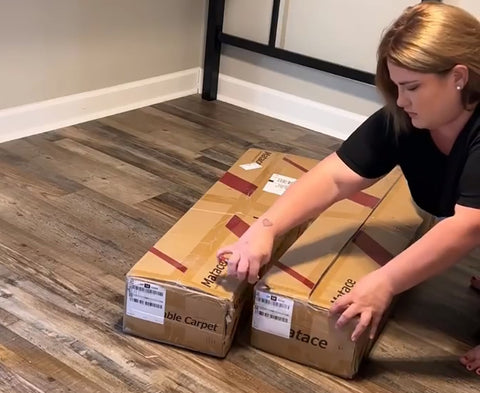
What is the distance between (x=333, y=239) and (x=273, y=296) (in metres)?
0.26

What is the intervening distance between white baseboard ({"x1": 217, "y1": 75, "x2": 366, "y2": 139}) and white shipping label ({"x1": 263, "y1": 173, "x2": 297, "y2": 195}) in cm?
102

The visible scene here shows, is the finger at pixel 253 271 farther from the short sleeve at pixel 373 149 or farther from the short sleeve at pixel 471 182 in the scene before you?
the short sleeve at pixel 471 182

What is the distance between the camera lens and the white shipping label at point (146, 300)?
1.41 meters

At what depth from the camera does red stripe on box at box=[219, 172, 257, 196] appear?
177 centimetres

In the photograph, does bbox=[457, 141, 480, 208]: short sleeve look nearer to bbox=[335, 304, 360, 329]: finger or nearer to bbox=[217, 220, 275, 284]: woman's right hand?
bbox=[335, 304, 360, 329]: finger

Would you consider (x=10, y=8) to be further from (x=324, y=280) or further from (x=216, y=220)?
(x=324, y=280)

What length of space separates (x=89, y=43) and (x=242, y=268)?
1.53 meters

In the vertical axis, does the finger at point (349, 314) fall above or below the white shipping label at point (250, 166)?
above

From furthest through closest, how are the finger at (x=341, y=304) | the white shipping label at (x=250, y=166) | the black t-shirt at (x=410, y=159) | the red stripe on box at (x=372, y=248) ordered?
the white shipping label at (x=250, y=166) < the red stripe on box at (x=372, y=248) < the black t-shirt at (x=410, y=159) < the finger at (x=341, y=304)

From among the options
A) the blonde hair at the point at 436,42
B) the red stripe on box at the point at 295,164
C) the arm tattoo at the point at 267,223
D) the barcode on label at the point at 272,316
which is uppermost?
the blonde hair at the point at 436,42

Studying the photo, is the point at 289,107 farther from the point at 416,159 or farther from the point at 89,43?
the point at 416,159

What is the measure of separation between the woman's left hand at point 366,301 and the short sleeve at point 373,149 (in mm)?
252

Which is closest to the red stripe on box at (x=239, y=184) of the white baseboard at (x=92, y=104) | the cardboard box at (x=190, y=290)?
the cardboard box at (x=190, y=290)

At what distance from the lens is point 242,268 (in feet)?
4.54
